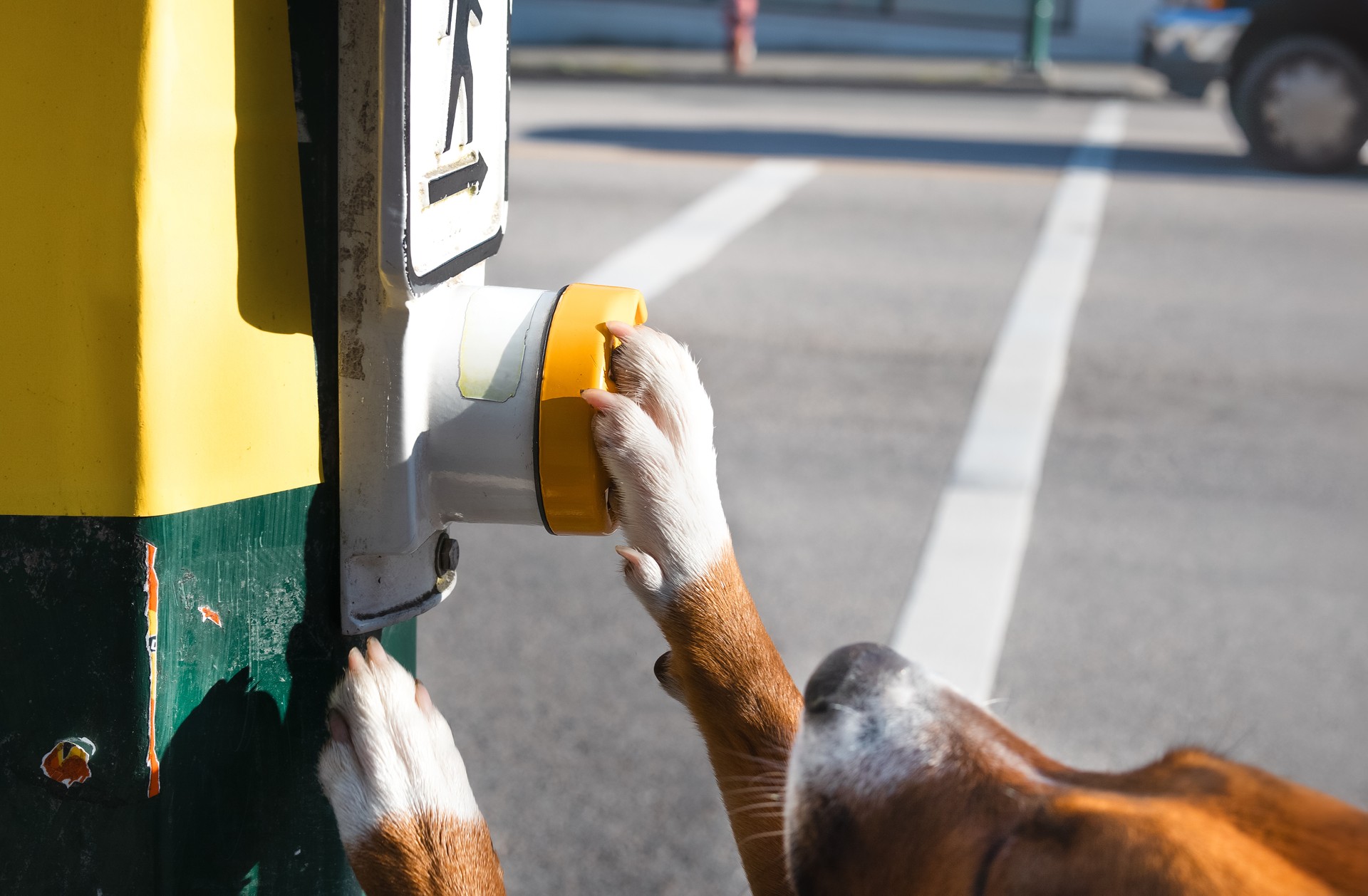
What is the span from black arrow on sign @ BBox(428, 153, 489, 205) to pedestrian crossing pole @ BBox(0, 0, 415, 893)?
94 mm

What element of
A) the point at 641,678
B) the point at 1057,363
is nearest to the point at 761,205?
the point at 1057,363

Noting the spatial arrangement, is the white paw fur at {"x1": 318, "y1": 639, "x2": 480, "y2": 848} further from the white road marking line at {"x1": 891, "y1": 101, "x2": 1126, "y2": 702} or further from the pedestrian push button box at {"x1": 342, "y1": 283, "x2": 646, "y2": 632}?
the white road marking line at {"x1": 891, "y1": 101, "x2": 1126, "y2": 702}

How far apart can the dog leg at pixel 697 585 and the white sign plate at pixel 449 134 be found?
182 millimetres

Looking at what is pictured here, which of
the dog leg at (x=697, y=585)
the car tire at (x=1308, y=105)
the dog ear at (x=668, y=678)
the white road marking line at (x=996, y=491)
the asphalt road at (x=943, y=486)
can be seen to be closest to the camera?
the dog leg at (x=697, y=585)

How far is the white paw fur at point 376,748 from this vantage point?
4.39 ft

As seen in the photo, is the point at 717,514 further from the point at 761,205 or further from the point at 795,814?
the point at 761,205

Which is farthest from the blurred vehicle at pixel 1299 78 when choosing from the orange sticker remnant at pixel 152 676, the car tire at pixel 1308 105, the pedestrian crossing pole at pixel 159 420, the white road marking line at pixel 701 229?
the orange sticker remnant at pixel 152 676

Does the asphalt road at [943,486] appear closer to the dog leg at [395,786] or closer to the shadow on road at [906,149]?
the shadow on road at [906,149]

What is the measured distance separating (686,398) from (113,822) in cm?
72

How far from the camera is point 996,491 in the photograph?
18.9ft

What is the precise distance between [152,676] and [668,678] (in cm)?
84

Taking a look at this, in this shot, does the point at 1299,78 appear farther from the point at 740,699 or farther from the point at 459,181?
the point at 459,181

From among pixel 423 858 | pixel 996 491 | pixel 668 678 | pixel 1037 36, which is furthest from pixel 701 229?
pixel 1037 36

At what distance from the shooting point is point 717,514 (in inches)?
65.9
